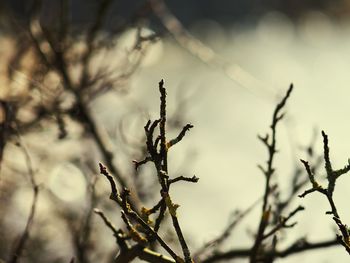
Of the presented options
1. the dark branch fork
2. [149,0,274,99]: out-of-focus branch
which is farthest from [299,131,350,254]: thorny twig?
[149,0,274,99]: out-of-focus branch

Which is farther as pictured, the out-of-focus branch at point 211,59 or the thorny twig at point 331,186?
the out-of-focus branch at point 211,59

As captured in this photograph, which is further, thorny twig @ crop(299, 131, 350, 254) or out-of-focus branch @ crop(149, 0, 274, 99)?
out-of-focus branch @ crop(149, 0, 274, 99)

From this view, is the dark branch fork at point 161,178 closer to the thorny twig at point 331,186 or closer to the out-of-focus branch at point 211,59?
the thorny twig at point 331,186

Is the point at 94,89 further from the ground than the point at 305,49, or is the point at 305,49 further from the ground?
the point at 305,49

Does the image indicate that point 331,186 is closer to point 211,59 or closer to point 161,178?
point 161,178

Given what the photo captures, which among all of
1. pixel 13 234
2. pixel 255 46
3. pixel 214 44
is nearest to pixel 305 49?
pixel 255 46

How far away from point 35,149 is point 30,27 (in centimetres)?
137

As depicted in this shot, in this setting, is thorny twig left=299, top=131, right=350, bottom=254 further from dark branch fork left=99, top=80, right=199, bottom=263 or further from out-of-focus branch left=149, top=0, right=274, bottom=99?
out-of-focus branch left=149, top=0, right=274, bottom=99

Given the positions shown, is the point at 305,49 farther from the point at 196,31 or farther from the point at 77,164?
the point at 77,164

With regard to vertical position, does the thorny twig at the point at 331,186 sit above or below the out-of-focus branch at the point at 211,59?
below

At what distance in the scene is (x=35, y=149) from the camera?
5680mm

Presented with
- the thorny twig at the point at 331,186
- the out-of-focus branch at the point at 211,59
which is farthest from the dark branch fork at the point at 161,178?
the out-of-focus branch at the point at 211,59

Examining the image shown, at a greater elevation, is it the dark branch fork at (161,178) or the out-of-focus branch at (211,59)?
the out-of-focus branch at (211,59)

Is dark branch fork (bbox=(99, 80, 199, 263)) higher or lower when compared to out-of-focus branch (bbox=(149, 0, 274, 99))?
lower
